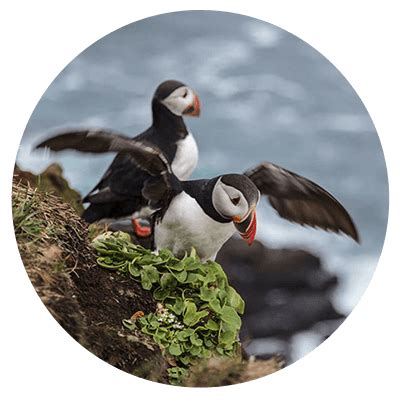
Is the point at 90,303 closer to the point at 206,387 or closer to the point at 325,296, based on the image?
the point at 206,387

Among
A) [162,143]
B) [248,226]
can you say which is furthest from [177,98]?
[248,226]

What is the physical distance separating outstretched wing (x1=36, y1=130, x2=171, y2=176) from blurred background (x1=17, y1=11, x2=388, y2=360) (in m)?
0.03

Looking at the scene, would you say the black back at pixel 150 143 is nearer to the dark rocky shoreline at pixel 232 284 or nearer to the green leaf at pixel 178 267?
the dark rocky shoreline at pixel 232 284

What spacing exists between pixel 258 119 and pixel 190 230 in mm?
516

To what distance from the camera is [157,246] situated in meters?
3.86

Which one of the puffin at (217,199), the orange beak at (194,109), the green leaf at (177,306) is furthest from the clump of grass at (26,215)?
the orange beak at (194,109)

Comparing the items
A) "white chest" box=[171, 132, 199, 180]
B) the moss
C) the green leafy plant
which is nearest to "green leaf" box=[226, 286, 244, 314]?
the green leafy plant

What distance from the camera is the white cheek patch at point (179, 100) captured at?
380 cm

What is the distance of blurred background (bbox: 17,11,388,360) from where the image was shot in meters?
3.79

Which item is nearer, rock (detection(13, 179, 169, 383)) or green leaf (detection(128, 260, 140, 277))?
rock (detection(13, 179, 169, 383))

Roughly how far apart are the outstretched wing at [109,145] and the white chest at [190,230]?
16 centimetres

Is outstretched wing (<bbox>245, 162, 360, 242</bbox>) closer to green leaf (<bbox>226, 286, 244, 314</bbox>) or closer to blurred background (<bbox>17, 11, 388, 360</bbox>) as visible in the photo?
blurred background (<bbox>17, 11, 388, 360</bbox>)

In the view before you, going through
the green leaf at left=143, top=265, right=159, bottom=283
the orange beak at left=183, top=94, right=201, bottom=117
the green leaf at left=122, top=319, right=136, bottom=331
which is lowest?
the green leaf at left=122, top=319, right=136, bottom=331

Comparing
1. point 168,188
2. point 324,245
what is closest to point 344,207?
point 324,245
